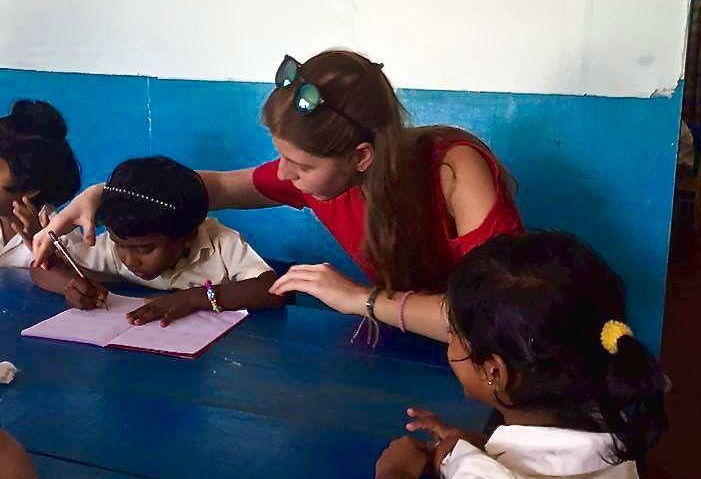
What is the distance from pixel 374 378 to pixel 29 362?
1.85 feet

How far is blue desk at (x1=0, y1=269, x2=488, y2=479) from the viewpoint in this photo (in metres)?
0.96

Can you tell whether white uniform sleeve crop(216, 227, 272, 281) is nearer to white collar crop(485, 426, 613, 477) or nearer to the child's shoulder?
the child's shoulder

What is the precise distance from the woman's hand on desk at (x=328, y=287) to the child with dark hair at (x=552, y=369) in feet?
1.33

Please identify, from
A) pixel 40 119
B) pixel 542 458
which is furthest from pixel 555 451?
pixel 40 119

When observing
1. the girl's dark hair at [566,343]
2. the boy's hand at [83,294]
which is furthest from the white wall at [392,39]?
the girl's dark hair at [566,343]

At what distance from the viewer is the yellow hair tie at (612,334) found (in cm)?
84

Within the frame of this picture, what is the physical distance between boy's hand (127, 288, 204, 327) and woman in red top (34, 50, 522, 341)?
0.67ft

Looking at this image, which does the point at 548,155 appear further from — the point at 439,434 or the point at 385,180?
the point at 439,434

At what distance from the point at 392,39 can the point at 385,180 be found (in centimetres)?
70

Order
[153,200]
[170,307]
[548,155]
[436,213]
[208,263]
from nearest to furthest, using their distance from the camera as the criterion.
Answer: [436,213]
[170,307]
[153,200]
[208,263]
[548,155]

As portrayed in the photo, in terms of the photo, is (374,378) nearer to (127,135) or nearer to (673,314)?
(127,135)

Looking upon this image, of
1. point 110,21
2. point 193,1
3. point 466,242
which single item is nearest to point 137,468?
point 466,242

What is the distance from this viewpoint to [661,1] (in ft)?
5.32

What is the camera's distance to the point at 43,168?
7.54ft
